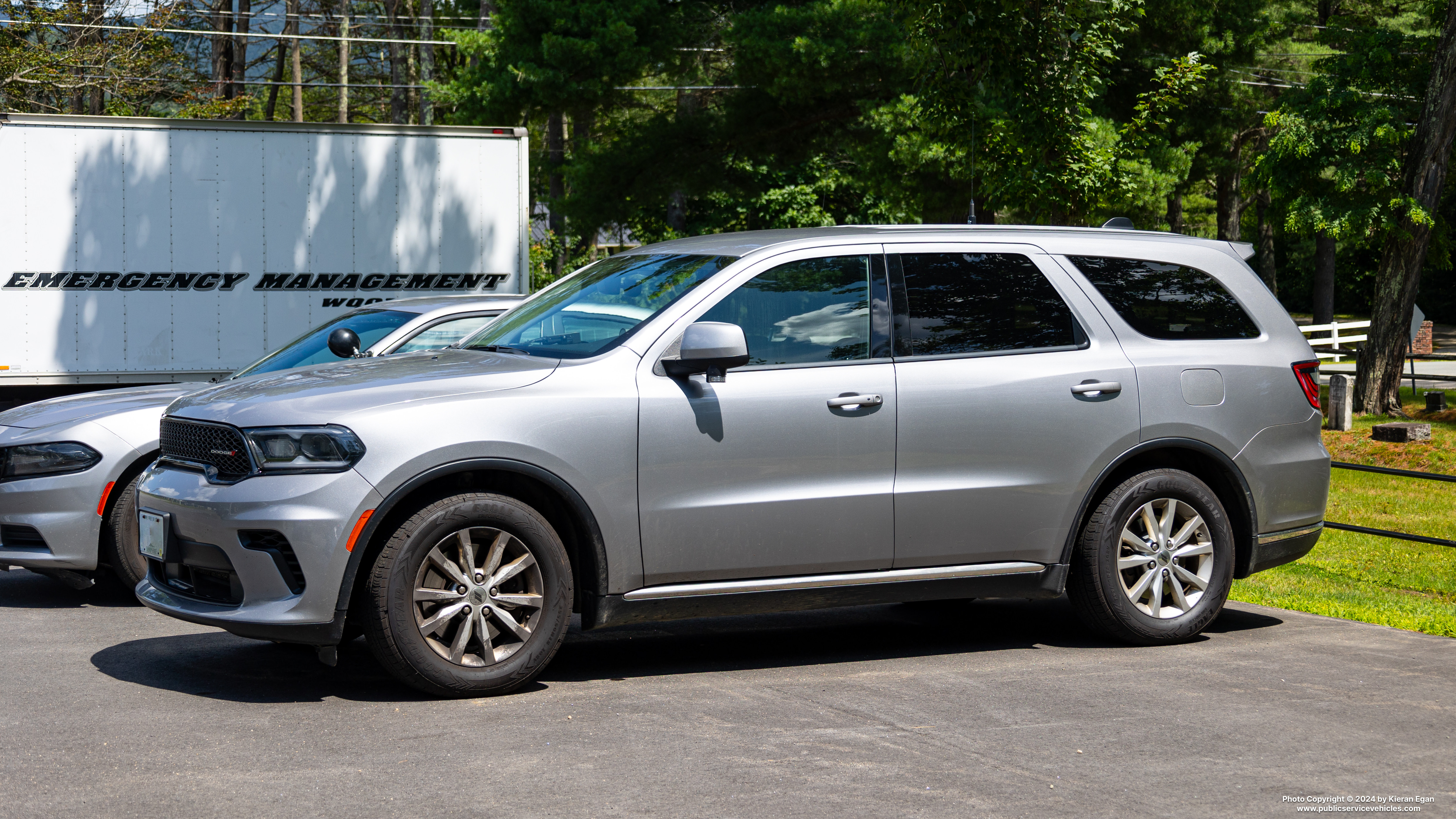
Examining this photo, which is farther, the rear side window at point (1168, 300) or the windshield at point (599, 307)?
the rear side window at point (1168, 300)

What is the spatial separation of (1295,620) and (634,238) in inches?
1633

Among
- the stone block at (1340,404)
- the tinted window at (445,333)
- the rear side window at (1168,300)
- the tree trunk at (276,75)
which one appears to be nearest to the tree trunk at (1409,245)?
the stone block at (1340,404)

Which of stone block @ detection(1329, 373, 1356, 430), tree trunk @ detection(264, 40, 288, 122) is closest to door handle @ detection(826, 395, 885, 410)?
stone block @ detection(1329, 373, 1356, 430)

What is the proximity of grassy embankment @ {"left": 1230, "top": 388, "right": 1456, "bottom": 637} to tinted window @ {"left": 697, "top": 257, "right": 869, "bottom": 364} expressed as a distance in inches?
131

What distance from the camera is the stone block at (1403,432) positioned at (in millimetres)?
19531

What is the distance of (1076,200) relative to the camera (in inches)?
458

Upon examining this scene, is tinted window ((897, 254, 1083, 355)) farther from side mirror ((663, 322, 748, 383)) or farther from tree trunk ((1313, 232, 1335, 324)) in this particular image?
tree trunk ((1313, 232, 1335, 324))

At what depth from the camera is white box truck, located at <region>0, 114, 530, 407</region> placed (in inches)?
551

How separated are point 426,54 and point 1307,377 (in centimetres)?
3351

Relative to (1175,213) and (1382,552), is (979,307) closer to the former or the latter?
(1382,552)

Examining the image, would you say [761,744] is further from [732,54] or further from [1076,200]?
[732,54]

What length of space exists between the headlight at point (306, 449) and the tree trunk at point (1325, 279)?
137 feet

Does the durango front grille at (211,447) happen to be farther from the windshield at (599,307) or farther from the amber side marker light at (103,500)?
the amber side marker light at (103,500)

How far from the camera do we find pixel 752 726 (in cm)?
509
